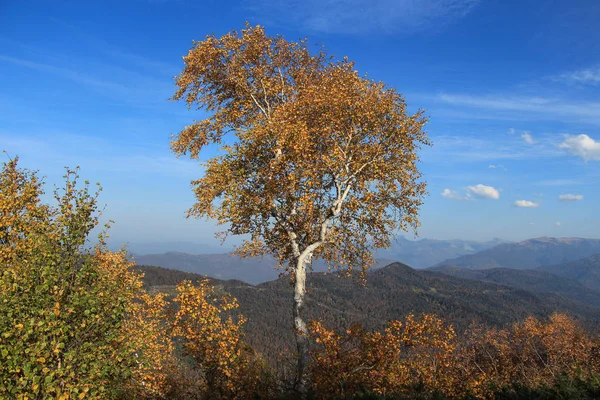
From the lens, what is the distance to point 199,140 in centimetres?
1886

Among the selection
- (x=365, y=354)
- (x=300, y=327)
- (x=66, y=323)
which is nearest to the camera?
(x=66, y=323)

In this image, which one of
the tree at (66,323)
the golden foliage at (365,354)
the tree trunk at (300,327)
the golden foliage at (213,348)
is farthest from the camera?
the tree trunk at (300,327)

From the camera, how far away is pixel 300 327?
14.7m

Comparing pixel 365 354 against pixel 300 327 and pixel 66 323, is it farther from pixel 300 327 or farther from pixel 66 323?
pixel 66 323

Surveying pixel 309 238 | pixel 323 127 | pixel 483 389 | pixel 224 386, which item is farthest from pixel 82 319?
pixel 483 389

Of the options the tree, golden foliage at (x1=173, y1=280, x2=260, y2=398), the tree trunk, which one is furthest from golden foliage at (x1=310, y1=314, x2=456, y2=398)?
the tree

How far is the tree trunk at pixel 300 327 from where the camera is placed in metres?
14.4

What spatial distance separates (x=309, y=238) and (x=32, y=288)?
10509 millimetres

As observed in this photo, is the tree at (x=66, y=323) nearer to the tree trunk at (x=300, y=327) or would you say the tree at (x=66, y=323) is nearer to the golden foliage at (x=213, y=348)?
the golden foliage at (x=213, y=348)

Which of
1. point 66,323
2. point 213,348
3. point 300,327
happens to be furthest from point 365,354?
point 66,323

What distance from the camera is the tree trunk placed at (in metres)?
14.4

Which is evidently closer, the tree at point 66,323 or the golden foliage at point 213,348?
the tree at point 66,323

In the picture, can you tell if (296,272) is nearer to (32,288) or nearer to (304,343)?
(304,343)

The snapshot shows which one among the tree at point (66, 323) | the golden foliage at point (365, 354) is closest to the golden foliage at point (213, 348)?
the tree at point (66, 323)
